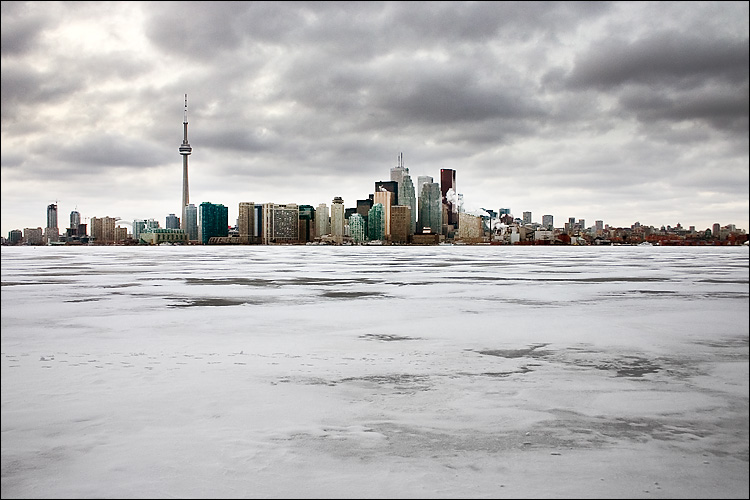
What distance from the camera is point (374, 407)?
684cm

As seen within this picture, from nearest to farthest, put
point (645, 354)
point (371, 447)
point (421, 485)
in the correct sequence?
point (421, 485)
point (371, 447)
point (645, 354)

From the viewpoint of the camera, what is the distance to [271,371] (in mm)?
8672

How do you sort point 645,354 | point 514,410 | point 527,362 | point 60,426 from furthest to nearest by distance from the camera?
point 645,354, point 527,362, point 514,410, point 60,426

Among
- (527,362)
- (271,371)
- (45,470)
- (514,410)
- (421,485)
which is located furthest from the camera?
(527,362)

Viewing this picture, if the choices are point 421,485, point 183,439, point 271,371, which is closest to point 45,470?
point 183,439

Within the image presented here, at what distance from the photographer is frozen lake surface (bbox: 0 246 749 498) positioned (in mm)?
4859

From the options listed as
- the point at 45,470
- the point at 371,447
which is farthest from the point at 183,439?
the point at 371,447

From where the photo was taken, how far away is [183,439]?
570 cm

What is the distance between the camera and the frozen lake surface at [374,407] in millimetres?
4859

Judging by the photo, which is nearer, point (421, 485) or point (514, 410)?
point (421, 485)

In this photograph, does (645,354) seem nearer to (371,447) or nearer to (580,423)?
(580,423)

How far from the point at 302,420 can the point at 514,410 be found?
227 cm

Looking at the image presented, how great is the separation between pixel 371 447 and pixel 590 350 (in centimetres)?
601

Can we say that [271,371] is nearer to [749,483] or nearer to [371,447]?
[371,447]
